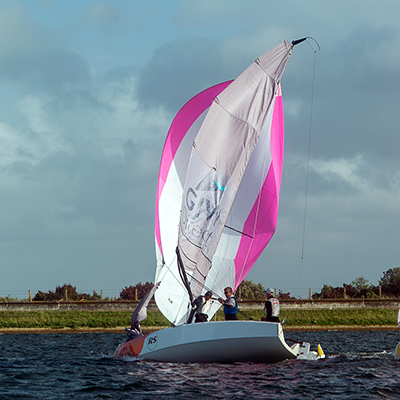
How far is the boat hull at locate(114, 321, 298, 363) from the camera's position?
653 inches

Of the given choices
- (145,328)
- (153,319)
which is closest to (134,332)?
(145,328)

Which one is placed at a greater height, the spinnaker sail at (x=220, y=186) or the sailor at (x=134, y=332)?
the spinnaker sail at (x=220, y=186)

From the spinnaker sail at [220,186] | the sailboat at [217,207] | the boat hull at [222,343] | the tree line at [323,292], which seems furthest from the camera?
the tree line at [323,292]

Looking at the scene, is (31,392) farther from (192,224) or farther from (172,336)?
(192,224)

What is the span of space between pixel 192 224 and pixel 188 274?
1557mm

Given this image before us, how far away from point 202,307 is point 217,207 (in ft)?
10.3

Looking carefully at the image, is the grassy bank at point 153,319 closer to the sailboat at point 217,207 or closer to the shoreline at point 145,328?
the shoreline at point 145,328

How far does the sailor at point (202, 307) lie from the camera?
18.9 m

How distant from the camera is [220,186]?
2045 centimetres

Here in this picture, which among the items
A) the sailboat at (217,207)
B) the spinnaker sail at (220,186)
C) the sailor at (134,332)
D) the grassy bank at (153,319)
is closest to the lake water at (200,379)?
the sailboat at (217,207)

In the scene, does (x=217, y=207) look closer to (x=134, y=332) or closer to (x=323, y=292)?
(x=134, y=332)

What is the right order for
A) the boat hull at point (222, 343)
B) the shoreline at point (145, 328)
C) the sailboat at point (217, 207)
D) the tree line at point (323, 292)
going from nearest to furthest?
1. the boat hull at point (222, 343)
2. the sailboat at point (217, 207)
3. the shoreline at point (145, 328)
4. the tree line at point (323, 292)

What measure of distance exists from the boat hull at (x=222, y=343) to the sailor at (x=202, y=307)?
3.91 ft

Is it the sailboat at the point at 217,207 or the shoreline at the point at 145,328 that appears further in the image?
the shoreline at the point at 145,328
